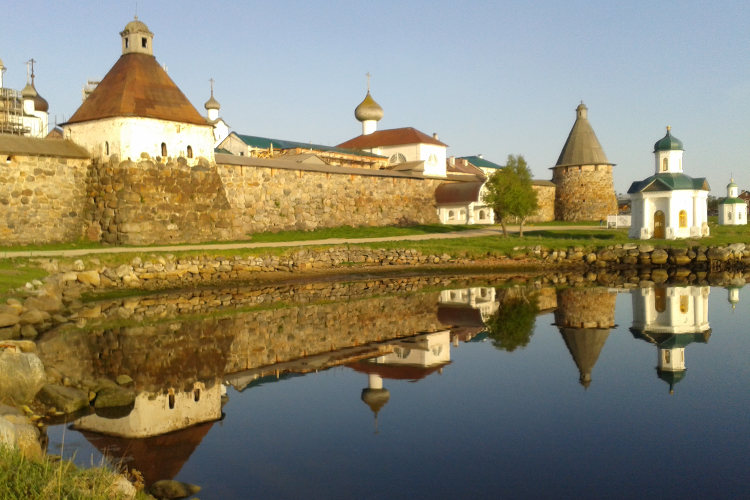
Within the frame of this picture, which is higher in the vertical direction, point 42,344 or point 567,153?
Result: point 567,153

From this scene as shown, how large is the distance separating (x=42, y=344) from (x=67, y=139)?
1408 cm

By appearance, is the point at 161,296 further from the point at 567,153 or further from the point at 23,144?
the point at 567,153

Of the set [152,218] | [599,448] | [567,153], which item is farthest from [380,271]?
[567,153]

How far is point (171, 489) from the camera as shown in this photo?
5363 mm

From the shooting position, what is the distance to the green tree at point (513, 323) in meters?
11.5

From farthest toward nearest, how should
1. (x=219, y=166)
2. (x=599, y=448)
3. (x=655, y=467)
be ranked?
(x=219, y=166), (x=599, y=448), (x=655, y=467)

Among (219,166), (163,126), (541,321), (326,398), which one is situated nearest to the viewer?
(326,398)

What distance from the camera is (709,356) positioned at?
10.3 metres

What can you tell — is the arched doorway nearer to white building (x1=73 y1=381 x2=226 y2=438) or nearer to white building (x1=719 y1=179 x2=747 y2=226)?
white building (x1=719 y1=179 x2=747 y2=226)

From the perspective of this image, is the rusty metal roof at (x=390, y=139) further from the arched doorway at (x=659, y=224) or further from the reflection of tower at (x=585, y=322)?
the reflection of tower at (x=585, y=322)

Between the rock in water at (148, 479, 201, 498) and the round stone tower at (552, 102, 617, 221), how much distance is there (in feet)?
129

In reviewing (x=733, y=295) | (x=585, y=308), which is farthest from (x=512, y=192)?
(x=585, y=308)

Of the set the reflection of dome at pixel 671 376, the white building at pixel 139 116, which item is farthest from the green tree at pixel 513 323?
the white building at pixel 139 116

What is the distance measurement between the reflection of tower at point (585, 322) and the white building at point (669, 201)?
9986mm
